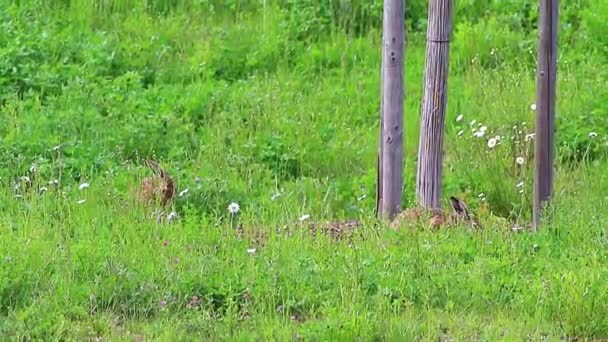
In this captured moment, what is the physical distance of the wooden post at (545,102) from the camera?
6.48 meters

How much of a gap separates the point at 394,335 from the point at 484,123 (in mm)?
3890

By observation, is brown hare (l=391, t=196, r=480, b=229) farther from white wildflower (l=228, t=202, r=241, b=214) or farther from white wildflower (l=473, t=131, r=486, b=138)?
white wildflower (l=473, t=131, r=486, b=138)

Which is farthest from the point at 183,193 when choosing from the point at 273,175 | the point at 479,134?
the point at 479,134

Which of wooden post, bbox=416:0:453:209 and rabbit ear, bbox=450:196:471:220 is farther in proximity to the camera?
rabbit ear, bbox=450:196:471:220

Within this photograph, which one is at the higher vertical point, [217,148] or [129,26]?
[129,26]

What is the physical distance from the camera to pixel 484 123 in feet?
29.1

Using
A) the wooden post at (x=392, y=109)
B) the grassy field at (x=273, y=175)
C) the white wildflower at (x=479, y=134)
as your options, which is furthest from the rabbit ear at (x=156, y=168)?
the white wildflower at (x=479, y=134)

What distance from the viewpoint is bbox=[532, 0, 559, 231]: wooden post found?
6484 mm

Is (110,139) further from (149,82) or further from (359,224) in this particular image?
(359,224)

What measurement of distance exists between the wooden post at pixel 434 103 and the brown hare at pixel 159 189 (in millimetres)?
1706

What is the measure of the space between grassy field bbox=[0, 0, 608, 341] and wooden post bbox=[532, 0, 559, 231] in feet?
0.63

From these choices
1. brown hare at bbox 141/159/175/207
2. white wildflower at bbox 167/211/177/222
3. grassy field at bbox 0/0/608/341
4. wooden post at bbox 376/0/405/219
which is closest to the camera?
grassy field at bbox 0/0/608/341

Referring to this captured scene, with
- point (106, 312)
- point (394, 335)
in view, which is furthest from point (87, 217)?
point (394, 335)

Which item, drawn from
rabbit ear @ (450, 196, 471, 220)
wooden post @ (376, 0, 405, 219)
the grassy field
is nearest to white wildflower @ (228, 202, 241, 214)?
the grassy field
